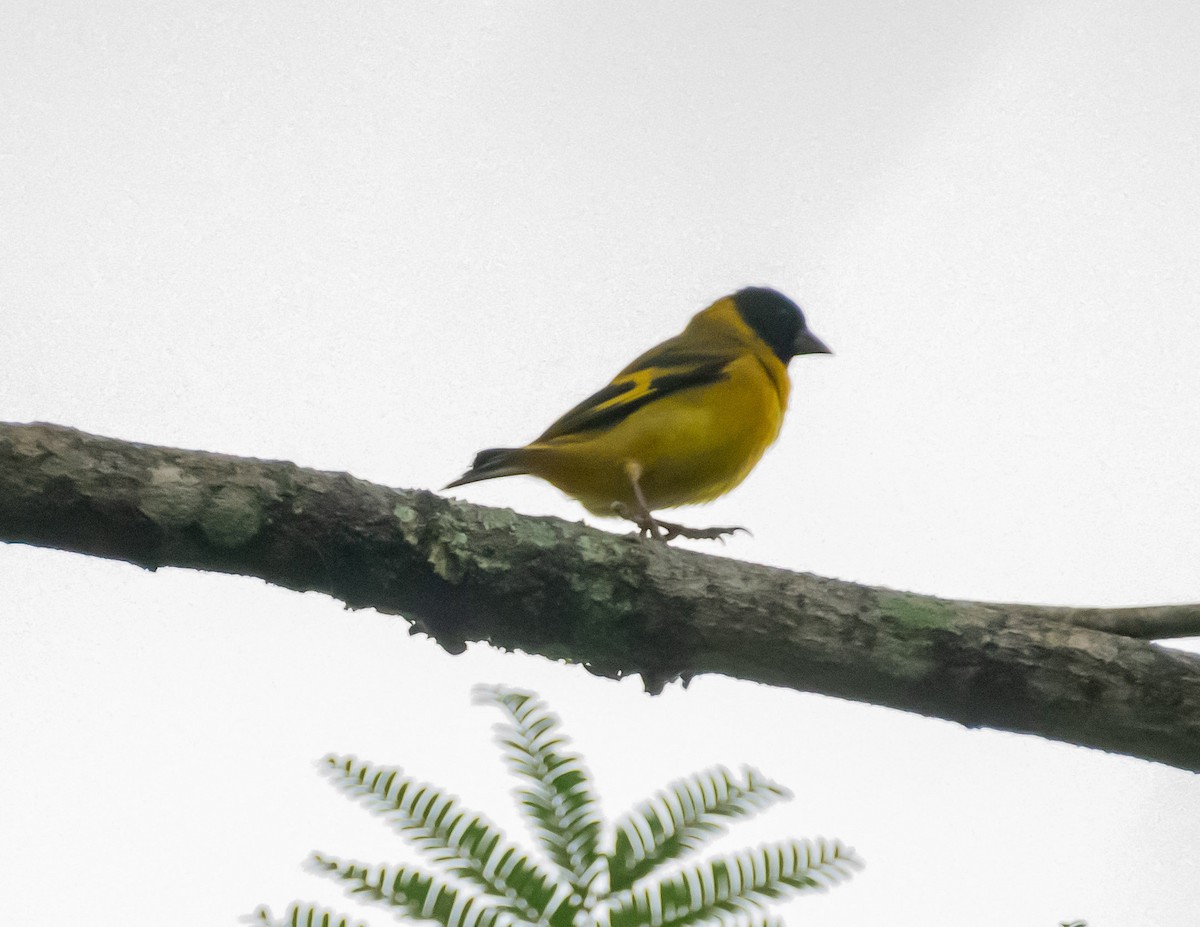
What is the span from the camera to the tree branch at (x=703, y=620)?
2699 mm

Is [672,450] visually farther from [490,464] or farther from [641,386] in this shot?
[490,464]

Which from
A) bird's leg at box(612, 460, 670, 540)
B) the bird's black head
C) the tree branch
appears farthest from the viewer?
the bird's black head

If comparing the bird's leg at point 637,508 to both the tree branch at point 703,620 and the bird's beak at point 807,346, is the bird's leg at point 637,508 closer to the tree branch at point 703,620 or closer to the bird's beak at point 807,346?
the tree branch at point 703,620

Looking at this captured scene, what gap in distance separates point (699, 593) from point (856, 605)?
1.25ft

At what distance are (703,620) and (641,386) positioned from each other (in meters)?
2.05

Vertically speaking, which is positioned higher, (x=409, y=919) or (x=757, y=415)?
(x=757, y=415)

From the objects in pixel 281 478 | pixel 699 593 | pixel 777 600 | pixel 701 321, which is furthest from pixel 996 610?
pixel 701 321

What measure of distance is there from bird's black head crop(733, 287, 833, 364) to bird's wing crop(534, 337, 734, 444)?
120cm

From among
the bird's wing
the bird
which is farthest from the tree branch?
the bird's wing

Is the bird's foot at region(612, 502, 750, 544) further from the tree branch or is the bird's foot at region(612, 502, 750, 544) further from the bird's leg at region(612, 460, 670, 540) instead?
the tree branch

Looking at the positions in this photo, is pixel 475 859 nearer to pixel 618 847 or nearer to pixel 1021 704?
pixel 618 847

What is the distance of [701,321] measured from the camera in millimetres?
6527

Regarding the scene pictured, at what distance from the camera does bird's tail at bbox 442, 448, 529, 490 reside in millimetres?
4387

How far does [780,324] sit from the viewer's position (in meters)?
6.42
